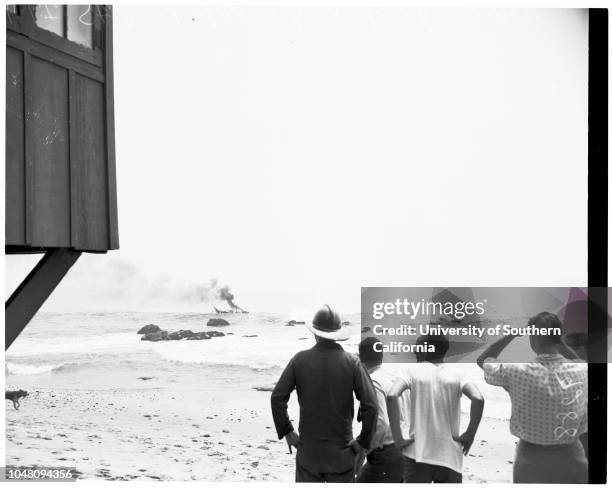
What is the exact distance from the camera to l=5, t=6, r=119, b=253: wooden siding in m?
4.25

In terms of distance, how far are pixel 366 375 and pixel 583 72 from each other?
2189 mm

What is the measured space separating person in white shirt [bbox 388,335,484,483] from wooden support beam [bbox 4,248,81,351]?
2.07m

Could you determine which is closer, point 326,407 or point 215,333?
point 326,407

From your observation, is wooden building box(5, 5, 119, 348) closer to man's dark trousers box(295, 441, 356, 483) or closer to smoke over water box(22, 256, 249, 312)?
smoke over water box(22, 256, 249, 312)

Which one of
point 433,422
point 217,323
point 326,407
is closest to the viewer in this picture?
point 326,407

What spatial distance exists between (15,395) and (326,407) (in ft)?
6.10

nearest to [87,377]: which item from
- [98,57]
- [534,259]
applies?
[98,57]

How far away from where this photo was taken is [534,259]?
448 centimetres

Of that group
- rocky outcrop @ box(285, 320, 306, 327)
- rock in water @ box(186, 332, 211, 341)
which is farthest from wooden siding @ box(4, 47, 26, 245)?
rocky outcrop @ box(285, 320, 306, 327)

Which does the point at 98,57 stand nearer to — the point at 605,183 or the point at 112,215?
the point at 112,215

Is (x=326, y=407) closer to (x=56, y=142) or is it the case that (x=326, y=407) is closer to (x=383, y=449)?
(x=383, y=449)

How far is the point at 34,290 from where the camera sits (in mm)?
4414

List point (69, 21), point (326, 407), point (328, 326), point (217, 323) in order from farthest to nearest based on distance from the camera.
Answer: point (217, 323)
point (69, 21)
point (328, 326)
point (326, 407)

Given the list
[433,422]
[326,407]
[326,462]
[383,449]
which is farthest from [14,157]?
[433,422]
